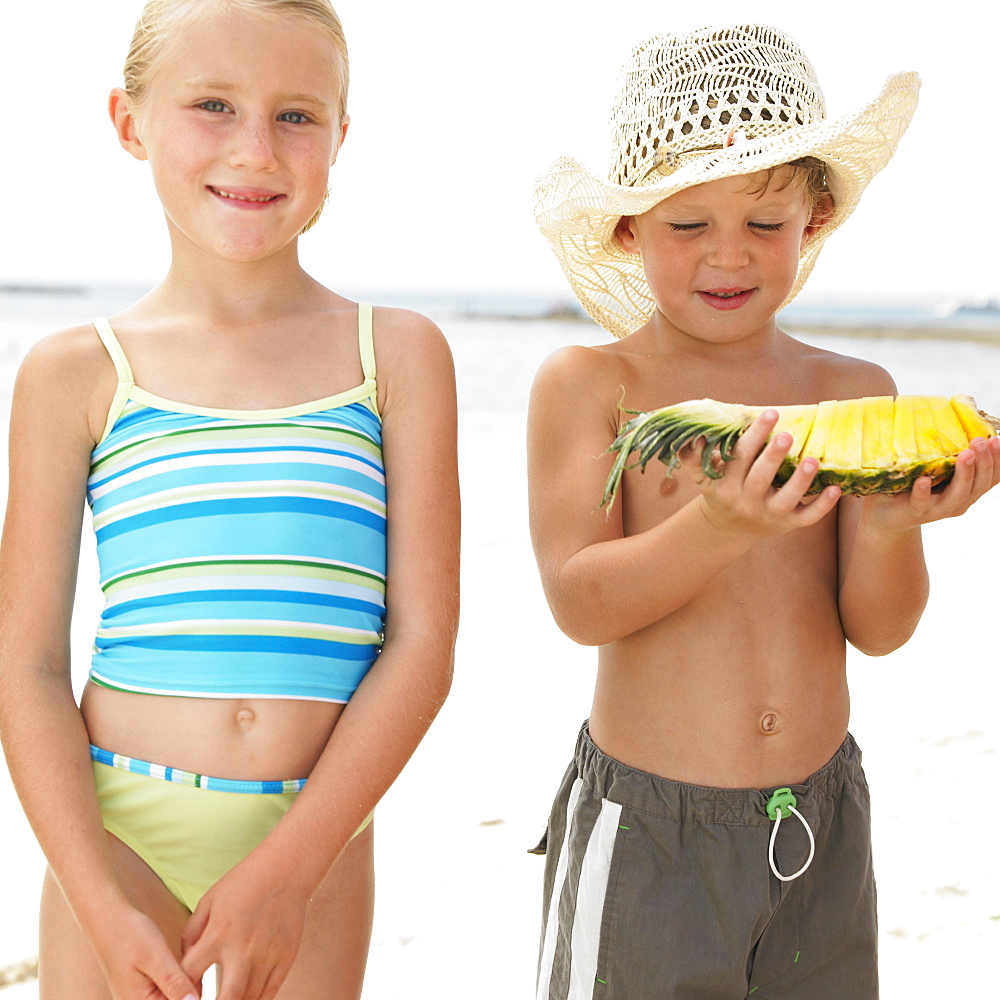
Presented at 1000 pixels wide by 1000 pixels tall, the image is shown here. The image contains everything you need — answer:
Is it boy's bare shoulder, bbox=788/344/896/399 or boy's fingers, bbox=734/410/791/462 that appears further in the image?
boy's bare shoulder, bbox=788/344/896/399

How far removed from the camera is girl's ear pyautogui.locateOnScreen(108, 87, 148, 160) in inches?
83.5

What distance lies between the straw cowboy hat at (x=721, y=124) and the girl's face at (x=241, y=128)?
68cm

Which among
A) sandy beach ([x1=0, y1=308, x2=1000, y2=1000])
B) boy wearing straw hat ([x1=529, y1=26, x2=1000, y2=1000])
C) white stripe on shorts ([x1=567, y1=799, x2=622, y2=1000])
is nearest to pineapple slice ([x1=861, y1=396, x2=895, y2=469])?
boy wearing straw hat ([x1=529, y1=26, x2=1000, y2=1000])

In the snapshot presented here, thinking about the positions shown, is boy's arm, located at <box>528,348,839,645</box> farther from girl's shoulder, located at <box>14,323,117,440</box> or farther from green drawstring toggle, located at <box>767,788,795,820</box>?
girl's shoulder, located at <box>14,323,117,440</box>

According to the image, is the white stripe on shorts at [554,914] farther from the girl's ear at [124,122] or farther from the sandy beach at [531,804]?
the girl's ear at [124,122]

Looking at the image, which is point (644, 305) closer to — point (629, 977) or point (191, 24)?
point (191, 24)

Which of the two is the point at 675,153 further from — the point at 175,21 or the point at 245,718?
the point at 245,718

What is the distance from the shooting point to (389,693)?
1961 mm

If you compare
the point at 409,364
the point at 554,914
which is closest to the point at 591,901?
the point at 554,914

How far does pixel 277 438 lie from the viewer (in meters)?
2.04

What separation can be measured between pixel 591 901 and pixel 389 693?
2.21ft

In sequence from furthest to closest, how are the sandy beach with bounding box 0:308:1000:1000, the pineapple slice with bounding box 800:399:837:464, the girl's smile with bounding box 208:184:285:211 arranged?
the sandy beach with bounding box 0:308:1000:1000 < the girl's smile with bounding box 208:184:285:211 < the pineapple slice with bounding box 800:399:837:464

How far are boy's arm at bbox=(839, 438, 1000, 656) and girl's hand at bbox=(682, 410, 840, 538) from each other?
0.69ft

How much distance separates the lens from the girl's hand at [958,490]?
6.08 feet
